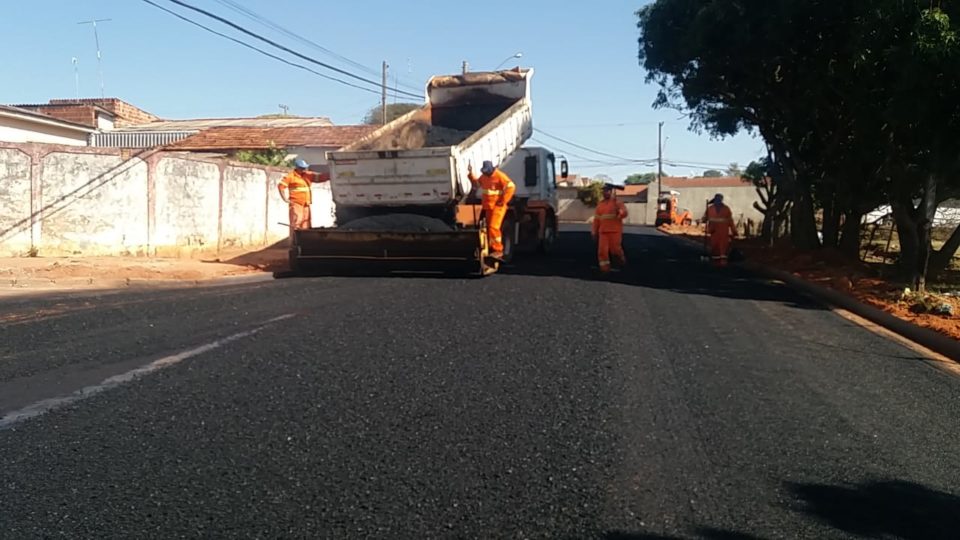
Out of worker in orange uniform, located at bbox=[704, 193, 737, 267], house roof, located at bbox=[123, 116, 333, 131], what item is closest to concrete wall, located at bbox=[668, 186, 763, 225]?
house roof, located at bbox=[123, 116, 333, 131]

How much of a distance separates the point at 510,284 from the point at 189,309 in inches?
188

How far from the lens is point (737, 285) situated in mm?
14406

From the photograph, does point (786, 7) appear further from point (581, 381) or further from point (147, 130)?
point (147, 130)

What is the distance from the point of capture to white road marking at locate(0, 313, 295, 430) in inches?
215

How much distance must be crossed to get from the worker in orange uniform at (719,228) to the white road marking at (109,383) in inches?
456

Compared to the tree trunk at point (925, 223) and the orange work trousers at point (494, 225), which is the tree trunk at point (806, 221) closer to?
the tree trunk at point (925, 223)

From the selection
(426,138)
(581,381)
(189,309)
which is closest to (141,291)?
(189,309)

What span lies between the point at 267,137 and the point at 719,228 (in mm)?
20570

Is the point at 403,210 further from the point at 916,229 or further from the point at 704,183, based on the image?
the point at 704,183

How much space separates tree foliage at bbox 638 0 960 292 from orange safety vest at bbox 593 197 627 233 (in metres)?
4.42

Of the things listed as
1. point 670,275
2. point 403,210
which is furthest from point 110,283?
point 670,275

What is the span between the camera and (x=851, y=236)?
68.1ft

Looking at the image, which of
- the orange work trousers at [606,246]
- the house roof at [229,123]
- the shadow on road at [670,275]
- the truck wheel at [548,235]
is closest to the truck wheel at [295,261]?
the shadow on road at [670,275]

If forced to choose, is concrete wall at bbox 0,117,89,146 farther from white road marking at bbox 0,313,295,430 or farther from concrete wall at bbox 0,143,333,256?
white road marking at bbox 0,313,295,430
